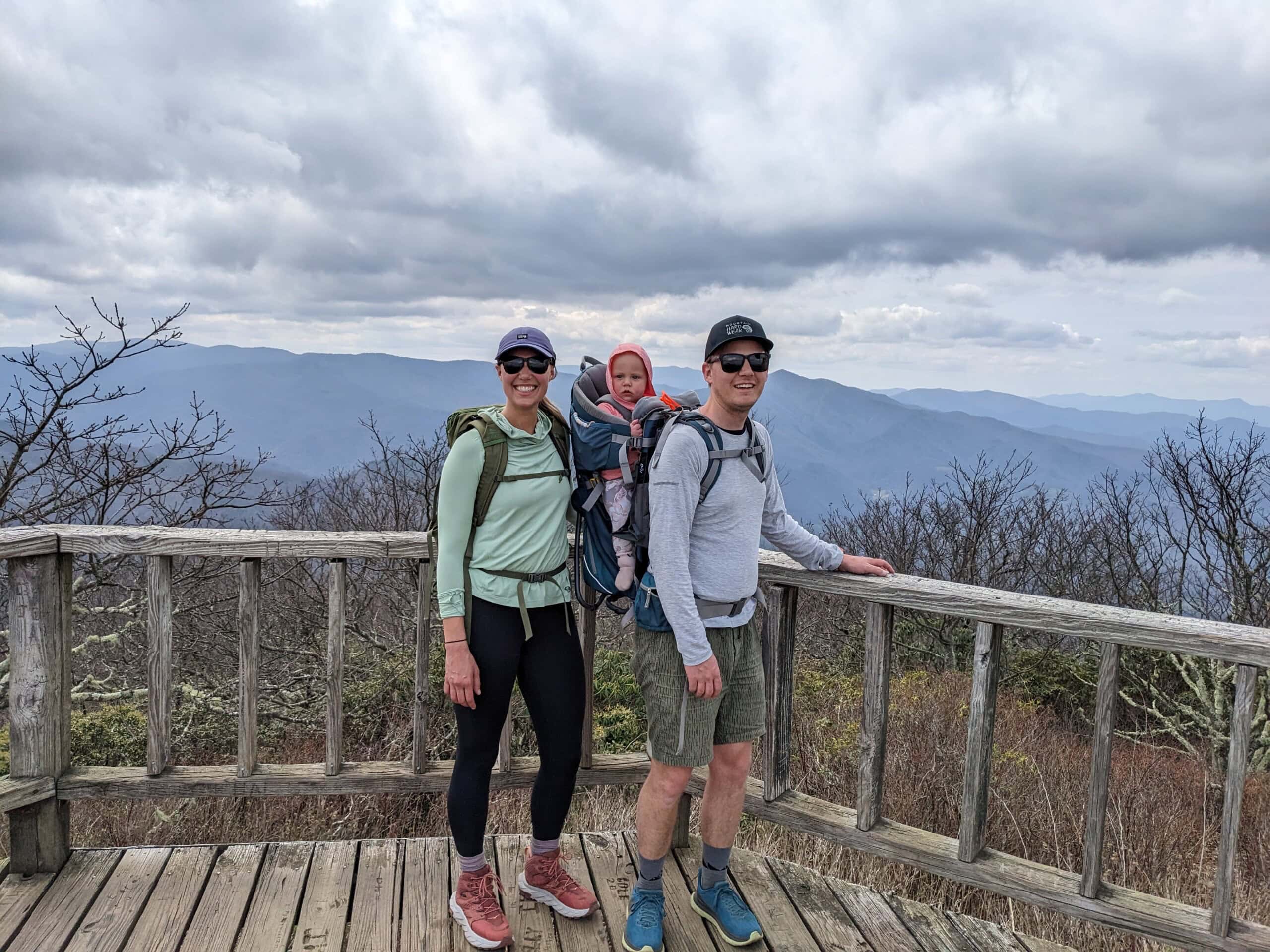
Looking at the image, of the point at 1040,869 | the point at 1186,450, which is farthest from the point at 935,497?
the point at 1040,869

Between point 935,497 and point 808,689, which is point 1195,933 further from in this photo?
point 935,497

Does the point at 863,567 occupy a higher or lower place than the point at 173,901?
higher

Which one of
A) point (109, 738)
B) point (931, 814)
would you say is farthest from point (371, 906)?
point (109, 738)

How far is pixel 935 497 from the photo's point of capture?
23109 millimetres

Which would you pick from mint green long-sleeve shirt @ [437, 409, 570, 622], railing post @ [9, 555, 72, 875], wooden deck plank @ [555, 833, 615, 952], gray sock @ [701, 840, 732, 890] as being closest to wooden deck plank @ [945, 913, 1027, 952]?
gray sock @ [701, 840, 732, 890]

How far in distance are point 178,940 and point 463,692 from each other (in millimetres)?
1115

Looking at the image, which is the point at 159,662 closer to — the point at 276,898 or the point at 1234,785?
the point at 276,898

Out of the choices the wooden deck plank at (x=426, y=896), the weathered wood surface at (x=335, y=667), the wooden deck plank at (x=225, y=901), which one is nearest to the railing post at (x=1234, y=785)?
the wooden deck plank at (x=426, y=896)

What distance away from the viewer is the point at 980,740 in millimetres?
2580

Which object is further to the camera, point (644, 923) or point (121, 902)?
point (121, 902)

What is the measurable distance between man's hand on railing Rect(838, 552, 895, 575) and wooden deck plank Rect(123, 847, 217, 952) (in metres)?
2.24

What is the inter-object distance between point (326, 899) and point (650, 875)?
103cm

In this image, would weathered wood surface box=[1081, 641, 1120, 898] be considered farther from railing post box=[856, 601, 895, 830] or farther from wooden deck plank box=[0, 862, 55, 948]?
wooden deck plank box=[0, 862, 55, 948]

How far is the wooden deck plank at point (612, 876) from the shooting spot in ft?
8.55
